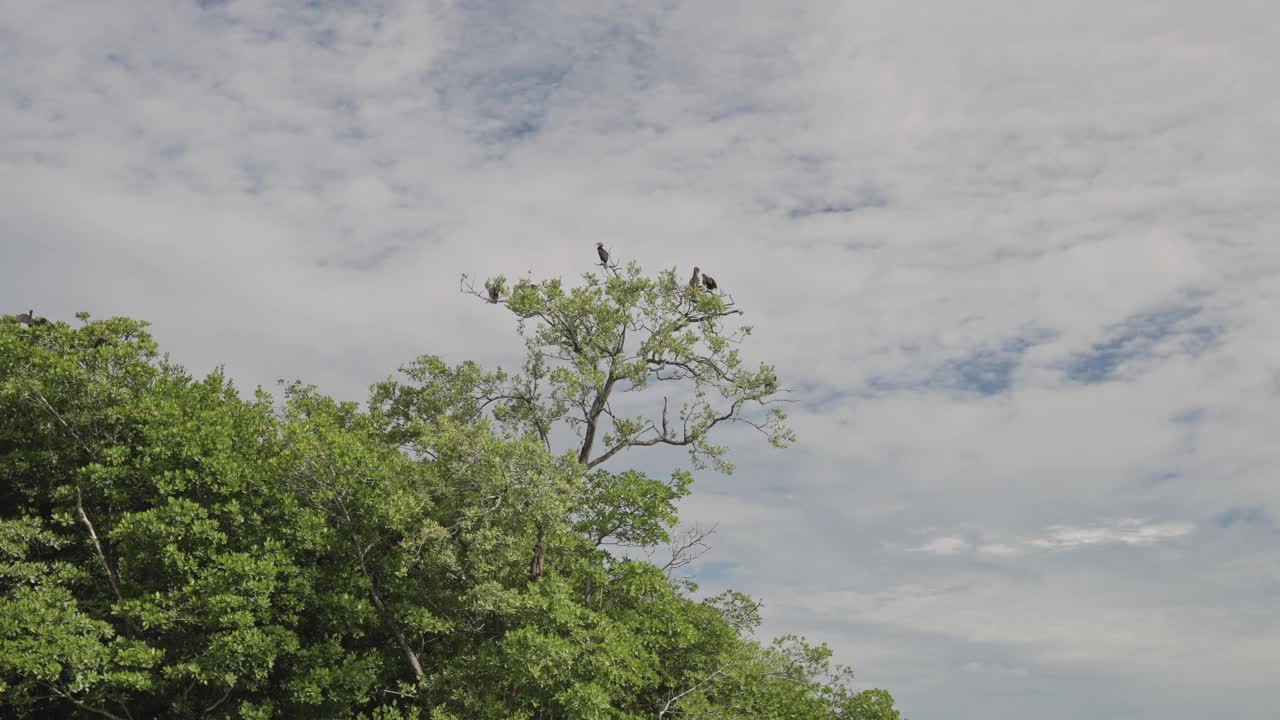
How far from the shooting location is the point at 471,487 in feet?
73.7

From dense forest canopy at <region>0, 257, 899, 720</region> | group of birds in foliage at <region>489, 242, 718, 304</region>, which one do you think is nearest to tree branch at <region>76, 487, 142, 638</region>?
dense forest canopy at <region>0, 257, 899, 720</region>

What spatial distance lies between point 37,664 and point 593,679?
1150 cm

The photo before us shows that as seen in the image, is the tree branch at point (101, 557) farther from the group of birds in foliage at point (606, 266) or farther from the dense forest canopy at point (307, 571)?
the group of birds in foliage at point (606, 266)

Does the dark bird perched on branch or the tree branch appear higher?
the dark bird perched on branch

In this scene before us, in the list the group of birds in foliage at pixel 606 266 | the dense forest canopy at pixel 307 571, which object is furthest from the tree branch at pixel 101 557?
the group of birds in foliage at pixel 606 266

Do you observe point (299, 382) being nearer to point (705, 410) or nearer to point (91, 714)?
point (91, 714)

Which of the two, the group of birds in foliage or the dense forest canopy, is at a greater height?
the group of birds in foliage

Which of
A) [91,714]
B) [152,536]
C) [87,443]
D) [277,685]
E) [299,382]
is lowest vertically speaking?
[91,714]

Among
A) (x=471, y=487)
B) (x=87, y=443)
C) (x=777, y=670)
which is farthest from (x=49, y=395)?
(x=777, y=670)

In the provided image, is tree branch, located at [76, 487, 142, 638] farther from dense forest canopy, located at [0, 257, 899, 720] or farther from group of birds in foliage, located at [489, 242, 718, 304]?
group of birds in foliage, located at [489, 242, 718, 304]

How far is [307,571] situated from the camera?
2228 centimetres

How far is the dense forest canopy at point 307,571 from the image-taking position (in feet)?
69.2

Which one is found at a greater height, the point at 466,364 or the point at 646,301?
the point at 646,301

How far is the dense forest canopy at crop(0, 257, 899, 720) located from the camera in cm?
2109
